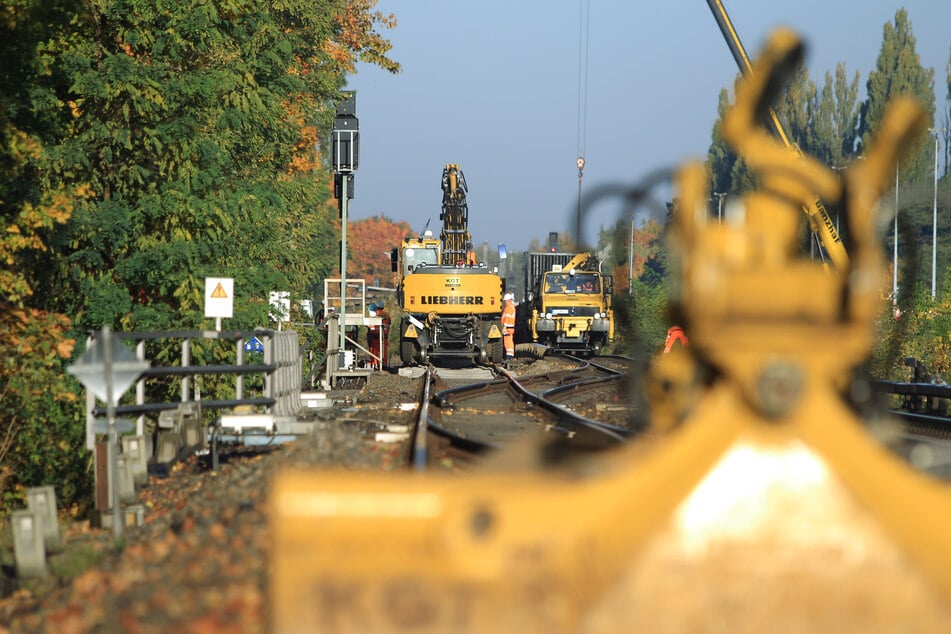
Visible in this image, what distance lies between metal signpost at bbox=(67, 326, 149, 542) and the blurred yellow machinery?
6630 millimetres

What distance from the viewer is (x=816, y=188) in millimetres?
4215

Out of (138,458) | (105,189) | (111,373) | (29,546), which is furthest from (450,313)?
(29,546)

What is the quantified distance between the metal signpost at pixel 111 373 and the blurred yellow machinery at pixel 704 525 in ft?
21.8

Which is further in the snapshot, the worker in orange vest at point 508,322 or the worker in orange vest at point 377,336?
the worker in orange vest at point 508,322

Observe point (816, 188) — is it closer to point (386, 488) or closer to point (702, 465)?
point (702, 465)

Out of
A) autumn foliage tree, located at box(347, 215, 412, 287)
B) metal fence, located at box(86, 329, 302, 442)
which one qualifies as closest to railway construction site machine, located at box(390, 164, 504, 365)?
metal fence, located at box(86, 329, 302, 442)

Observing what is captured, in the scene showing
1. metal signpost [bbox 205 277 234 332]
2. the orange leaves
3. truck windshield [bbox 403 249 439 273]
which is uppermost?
the orange leaves

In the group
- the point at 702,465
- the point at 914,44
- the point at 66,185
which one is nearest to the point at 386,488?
the point at 702,465

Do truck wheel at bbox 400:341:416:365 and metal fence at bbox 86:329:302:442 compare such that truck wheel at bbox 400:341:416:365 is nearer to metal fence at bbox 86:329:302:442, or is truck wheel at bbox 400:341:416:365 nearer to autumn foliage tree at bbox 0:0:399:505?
autumn foliage tree at bbox 0:0:399:505

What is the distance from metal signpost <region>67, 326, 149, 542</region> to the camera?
10.1 meters

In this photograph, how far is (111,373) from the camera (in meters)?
10.2

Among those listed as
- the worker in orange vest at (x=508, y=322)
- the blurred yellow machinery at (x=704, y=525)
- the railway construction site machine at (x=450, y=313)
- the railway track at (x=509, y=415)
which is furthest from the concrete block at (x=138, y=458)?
the worker in orange vest at (x=508, y=322)

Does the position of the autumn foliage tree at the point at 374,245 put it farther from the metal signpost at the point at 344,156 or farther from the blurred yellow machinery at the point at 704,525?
the blurred yellow machinery at the point at 704,525

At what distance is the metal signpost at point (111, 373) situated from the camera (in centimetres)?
1005
